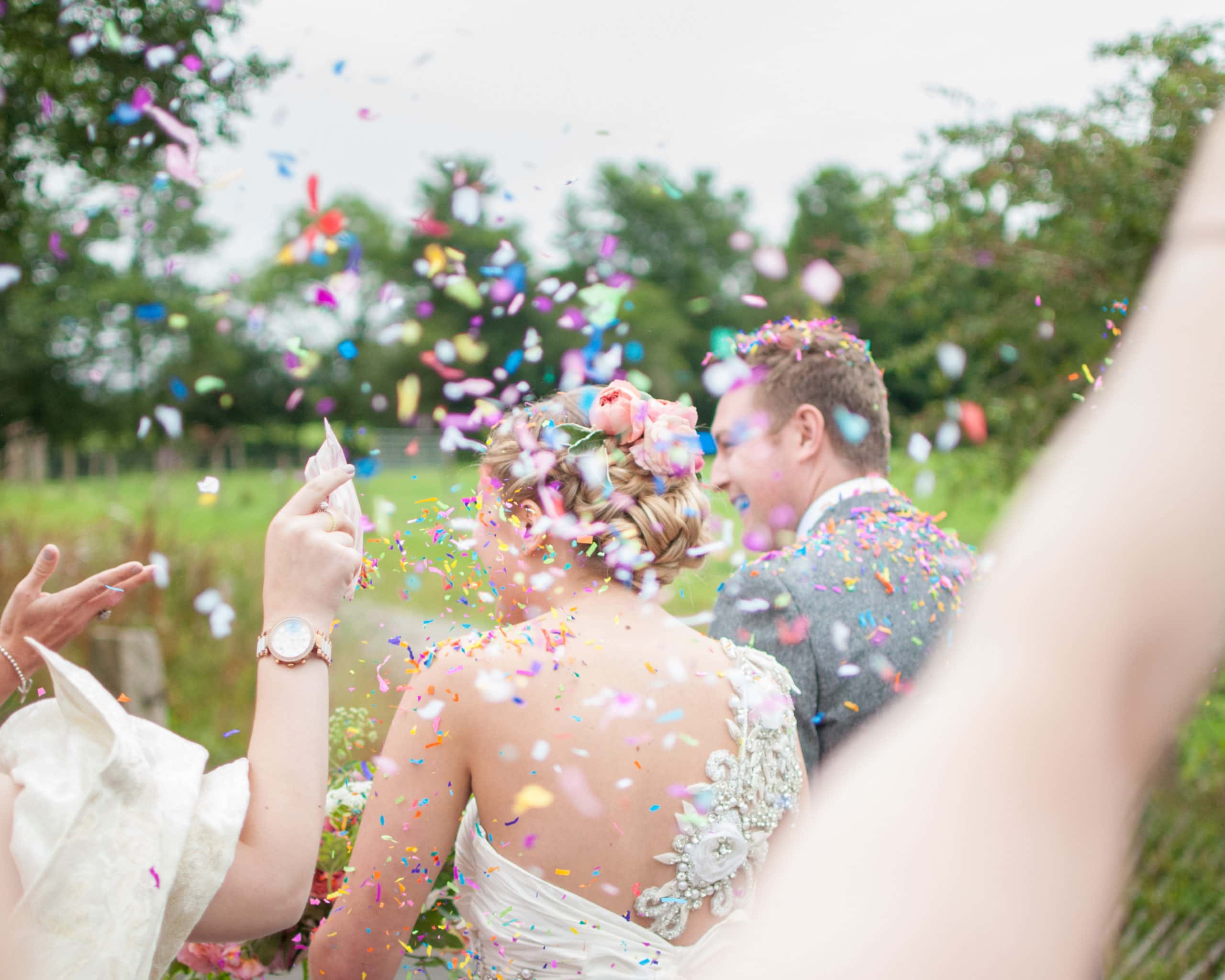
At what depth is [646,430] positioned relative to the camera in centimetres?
227

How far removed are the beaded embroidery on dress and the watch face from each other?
0.92 m

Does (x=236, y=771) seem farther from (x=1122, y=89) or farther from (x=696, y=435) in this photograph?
(x=1122, y=89)

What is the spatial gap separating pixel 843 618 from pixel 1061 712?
2.60 m

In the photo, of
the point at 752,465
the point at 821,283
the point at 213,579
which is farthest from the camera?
the point at 213,579

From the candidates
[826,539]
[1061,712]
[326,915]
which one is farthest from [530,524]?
[1061,712]

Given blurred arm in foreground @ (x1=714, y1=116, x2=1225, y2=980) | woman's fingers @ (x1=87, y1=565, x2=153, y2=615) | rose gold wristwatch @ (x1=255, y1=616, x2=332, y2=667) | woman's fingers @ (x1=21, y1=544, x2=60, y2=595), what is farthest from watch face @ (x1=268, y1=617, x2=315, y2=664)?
blurred arm in foreground @ (x1=714, y1=116, x2=1225, y2=980)

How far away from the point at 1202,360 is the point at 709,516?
2046mm

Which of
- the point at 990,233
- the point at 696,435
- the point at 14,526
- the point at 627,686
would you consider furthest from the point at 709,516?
the point at 14,526

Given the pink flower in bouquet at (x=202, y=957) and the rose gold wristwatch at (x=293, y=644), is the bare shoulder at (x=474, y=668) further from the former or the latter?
the pink flower in bouquet at (x=202, y=957)

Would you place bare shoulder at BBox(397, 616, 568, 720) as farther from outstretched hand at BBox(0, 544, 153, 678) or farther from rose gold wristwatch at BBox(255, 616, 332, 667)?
outstretched hand at BBox(0, 544, 153, 678)

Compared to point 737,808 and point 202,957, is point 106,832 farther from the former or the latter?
point 737,808

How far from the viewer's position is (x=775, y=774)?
89.2 inches

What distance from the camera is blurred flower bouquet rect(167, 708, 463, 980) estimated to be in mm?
2336

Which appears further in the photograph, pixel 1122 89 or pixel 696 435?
pixel 1122 89
